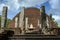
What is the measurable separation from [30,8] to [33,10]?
0.95 meters

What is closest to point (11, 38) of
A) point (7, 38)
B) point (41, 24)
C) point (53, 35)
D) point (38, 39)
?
point (7, 38)

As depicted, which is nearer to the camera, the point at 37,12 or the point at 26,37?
the point at 26,37

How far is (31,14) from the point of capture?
44.8 m

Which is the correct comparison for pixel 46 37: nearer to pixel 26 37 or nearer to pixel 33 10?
pixel 26 37

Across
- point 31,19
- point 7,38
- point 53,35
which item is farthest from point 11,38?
point 31,19

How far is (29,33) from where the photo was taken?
48.0 feet

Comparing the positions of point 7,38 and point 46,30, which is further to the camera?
point 46,30

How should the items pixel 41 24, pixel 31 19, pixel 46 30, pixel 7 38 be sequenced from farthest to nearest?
pixel 31 19 < pixel 41 24 < pixel 46 30 < pixel 7 38

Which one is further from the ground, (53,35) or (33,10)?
(33,10)

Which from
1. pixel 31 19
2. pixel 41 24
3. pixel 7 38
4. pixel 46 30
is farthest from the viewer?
pixel 31 19

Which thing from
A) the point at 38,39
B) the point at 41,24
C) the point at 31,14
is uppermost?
the point at 31,14

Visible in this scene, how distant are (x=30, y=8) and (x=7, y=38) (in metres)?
32.0

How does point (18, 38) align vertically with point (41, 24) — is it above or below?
below

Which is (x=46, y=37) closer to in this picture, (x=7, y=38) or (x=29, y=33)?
(x=29, y=33)
